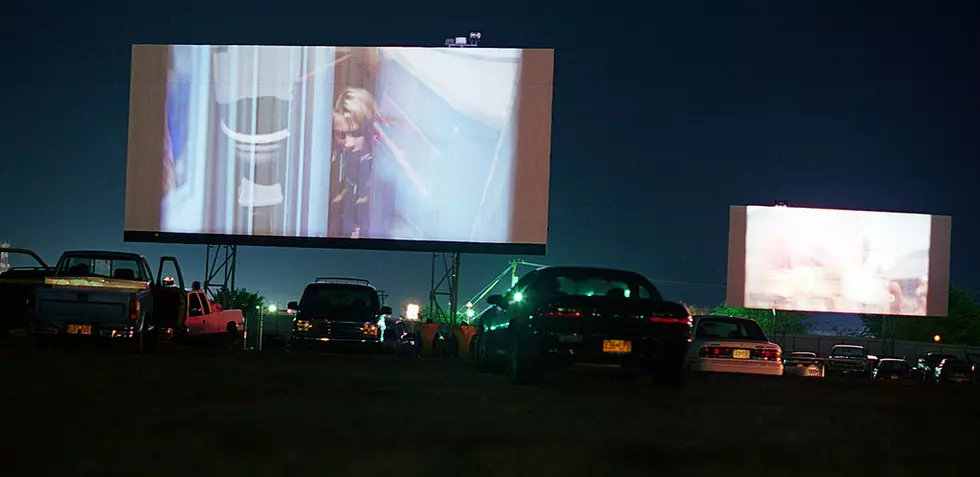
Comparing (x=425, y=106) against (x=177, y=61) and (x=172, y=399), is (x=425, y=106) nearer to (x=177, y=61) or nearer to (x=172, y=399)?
(x=177, y=61)

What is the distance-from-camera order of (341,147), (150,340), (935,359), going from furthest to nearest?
1. (935,359)
2. (341,147)
3. (150,340)

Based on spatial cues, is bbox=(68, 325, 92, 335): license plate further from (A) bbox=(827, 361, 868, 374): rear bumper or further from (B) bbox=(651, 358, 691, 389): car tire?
(A) bbox=(827, 361, 868, 374): rear bumper

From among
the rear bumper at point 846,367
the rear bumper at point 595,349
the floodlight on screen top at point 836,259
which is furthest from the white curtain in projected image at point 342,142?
the rear bumper at point 595,349

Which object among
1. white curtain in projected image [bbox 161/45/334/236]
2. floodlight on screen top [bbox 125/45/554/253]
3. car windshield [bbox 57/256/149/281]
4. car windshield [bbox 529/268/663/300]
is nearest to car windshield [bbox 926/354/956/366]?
floodlight on screen top [bbox 125/45/554/253]

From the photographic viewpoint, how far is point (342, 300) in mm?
23250

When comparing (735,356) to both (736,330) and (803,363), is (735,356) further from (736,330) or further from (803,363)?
(803,363)

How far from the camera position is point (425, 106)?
30.0 m

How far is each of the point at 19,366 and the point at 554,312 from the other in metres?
6.58

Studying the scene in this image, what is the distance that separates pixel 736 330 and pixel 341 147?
497 inches

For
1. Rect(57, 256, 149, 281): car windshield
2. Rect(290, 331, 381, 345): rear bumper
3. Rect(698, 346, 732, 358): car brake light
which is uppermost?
Rect(57, 256, 149, 281): car windshield

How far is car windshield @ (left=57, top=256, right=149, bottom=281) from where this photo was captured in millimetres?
20078

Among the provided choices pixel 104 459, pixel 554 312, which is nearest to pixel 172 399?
pixel 104 459

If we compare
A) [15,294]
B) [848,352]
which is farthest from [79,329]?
[848,352]

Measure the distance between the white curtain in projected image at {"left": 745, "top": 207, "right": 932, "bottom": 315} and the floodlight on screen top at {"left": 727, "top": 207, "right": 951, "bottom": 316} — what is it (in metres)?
0.04
